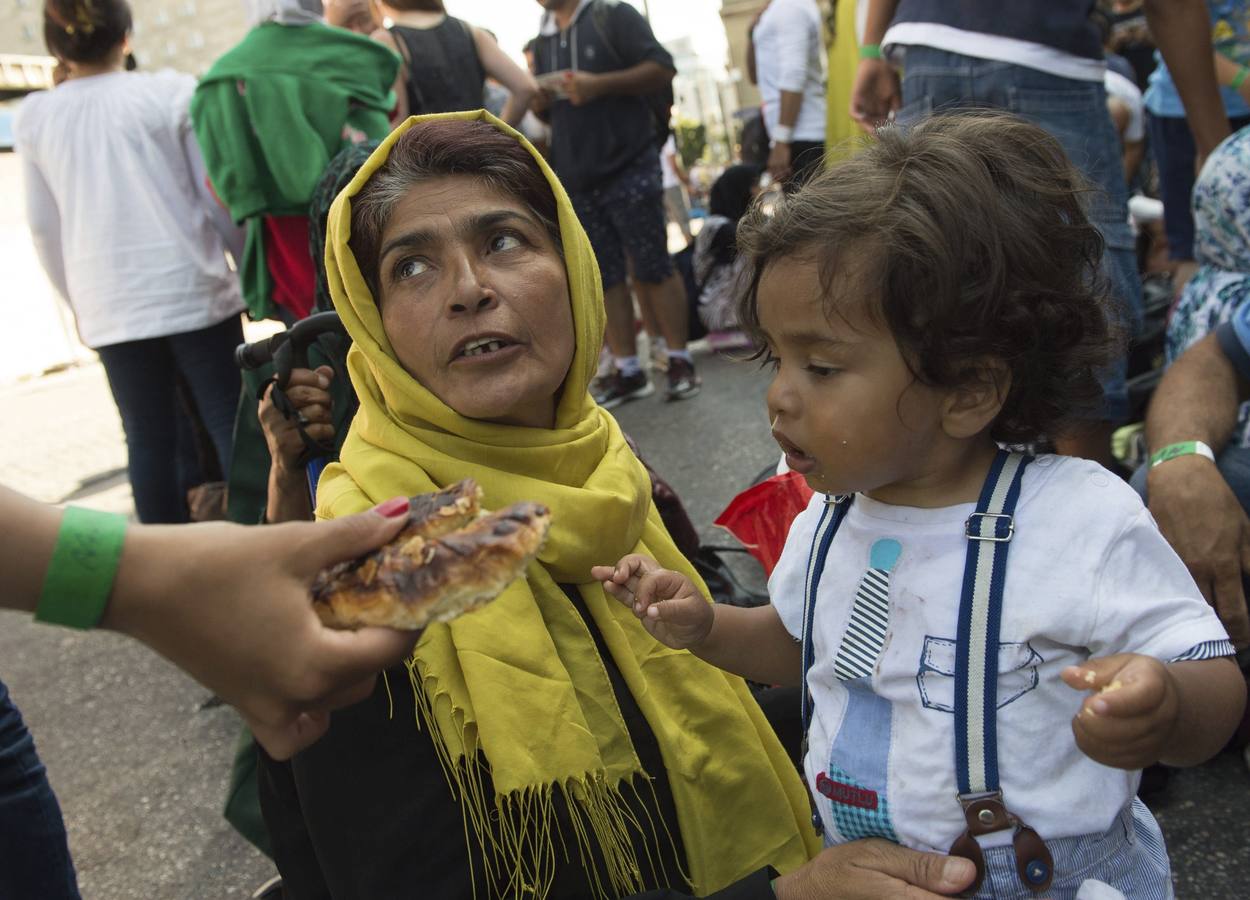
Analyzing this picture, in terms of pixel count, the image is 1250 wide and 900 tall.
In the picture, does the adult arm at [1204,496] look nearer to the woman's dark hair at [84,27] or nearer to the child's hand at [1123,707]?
the child's hand at [1123,707]

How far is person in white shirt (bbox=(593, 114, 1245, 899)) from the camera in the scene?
4.08 feet

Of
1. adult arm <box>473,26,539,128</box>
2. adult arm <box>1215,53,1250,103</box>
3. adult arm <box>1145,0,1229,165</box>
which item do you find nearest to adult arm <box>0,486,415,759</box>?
adult arm <box>1145,0,1229,165</box>

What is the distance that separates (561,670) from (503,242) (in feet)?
2.50

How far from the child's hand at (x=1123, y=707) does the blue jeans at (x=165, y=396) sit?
3273 mm

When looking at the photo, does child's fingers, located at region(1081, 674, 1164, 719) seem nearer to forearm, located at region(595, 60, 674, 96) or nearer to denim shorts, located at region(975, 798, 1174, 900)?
denim shorts, located at region(975, 798, 1174, 900)

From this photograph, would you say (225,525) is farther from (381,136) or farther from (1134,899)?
(381,136)

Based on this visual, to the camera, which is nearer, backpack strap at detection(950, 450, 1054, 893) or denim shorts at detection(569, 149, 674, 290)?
backpack strap at detection(950, 450, 1054, 893)

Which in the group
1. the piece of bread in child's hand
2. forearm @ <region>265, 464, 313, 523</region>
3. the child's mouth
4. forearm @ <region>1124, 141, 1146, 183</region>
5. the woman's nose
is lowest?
forearm @ <region>1124, 141, 1146, 183</region>

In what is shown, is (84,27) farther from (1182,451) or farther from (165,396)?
(1182,451)

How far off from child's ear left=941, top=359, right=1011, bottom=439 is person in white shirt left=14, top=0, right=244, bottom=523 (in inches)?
119

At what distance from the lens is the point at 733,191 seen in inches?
286

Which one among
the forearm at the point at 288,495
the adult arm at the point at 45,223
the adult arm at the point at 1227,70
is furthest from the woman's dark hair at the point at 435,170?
the adult arm at the point at 1227,70

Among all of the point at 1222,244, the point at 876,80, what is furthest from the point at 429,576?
the point at 876,80

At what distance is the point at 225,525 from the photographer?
3.50 feet
